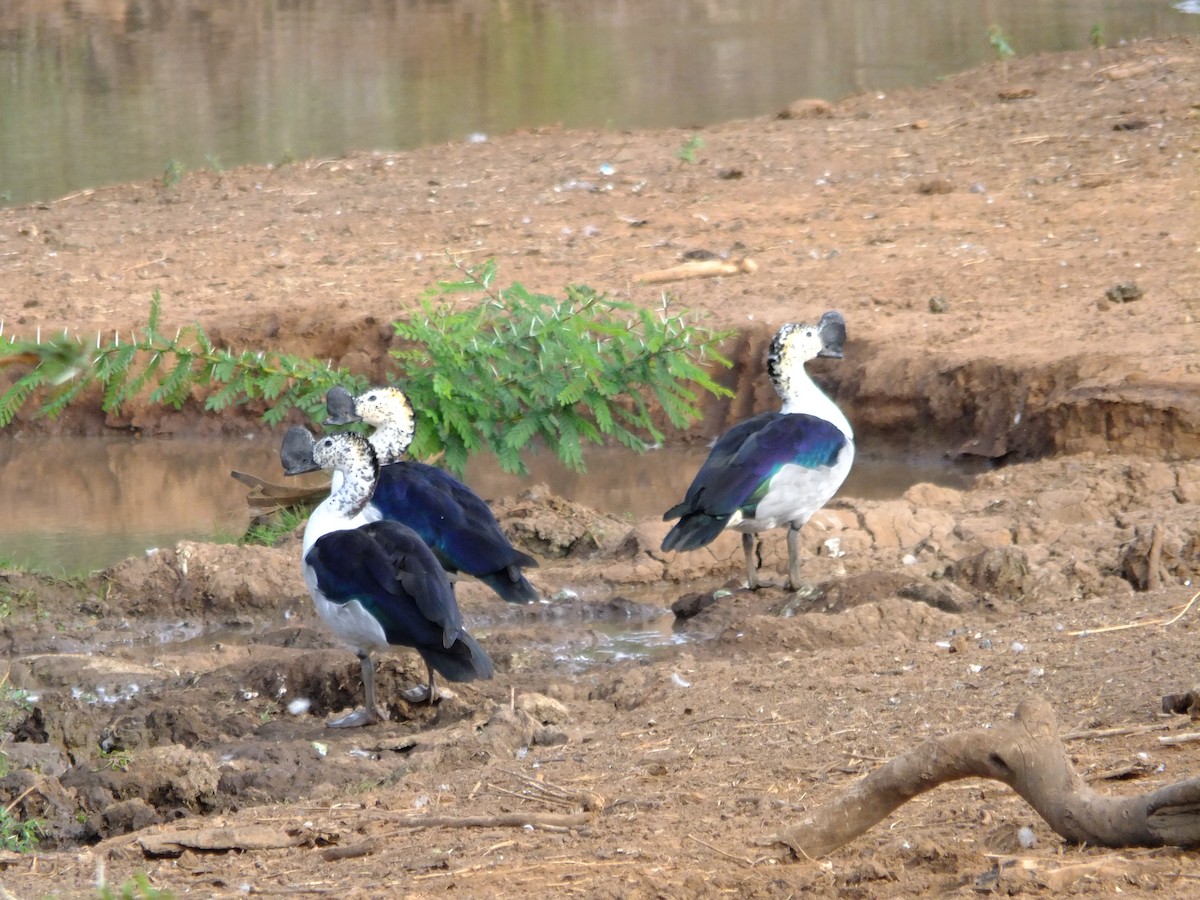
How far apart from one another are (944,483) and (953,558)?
82.4 inches

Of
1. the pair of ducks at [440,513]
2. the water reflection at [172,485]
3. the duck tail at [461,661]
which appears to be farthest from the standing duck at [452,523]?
the water reflection at [172,485]

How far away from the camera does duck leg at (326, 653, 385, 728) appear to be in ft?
19.4

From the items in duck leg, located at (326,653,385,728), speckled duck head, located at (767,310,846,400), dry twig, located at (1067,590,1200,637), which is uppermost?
speckled duck head, located at (767,310,846,400)

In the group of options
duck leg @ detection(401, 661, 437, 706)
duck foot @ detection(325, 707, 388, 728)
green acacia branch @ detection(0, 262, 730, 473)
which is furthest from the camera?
green acacia branch @ detection(0, 262, 730, 473)

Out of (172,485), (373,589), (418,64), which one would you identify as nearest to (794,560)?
(373,589)

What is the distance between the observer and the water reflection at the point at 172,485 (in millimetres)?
9062

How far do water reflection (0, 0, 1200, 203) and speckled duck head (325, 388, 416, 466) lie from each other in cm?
858

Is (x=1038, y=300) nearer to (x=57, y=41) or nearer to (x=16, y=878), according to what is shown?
(x=16, y=878)

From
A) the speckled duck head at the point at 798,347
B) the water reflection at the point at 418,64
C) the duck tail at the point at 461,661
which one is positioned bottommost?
the water reflection at the point at 418,64

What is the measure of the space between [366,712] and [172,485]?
4489mm

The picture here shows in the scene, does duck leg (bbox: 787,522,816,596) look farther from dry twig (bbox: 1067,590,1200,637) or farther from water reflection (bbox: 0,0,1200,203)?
water reflection (bbox: 0,0,1200,203)

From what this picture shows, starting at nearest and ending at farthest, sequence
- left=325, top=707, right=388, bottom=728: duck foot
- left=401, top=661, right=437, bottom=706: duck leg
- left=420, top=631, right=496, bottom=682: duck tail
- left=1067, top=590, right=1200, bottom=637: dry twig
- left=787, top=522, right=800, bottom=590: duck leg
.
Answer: left=1067, top=590, right=1200, bottom=637: dry twig < left=420, top=631, right=496, bottom=682: duck tail < left=325, top=707, right=388, bottom=728: duck foot < left=401, top=661, right=437, bottom=706: duck leg < left=787, top=522, right=800, bottom=590: duck leg

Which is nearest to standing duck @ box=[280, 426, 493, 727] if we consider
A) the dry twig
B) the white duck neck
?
the dry twig

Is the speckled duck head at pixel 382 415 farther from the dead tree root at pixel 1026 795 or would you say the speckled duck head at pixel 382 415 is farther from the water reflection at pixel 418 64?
the water reflection at pixel 418 64
